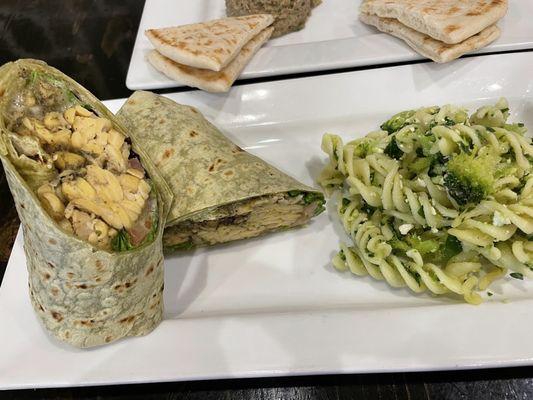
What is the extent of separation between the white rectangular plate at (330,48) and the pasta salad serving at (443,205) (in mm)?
603

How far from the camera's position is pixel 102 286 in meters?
1.97

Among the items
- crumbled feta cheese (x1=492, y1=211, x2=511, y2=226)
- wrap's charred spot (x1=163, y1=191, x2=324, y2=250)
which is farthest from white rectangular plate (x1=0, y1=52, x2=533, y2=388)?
crumbled feta cheese (x1=492, y1=211, x2=511, y2=226)

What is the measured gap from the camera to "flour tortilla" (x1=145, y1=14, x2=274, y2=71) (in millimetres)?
2848

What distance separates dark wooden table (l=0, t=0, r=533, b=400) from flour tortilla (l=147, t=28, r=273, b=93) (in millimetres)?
538

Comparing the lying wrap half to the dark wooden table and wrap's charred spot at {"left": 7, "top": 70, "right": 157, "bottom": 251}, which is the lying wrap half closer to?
wrap's charred spot at {"left": 7, "top": 70, "right": 157, "bottom": 251}

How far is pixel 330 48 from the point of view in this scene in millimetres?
3041

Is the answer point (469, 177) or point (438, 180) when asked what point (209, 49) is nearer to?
point (438, 180)

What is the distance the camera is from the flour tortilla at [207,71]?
2867mm

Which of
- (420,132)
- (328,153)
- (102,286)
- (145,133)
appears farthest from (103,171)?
(420,132)

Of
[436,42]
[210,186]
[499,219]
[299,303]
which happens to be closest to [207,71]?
[210,186]

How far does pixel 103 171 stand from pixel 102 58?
2.05 m

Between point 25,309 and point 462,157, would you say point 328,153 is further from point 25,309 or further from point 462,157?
point 25,309

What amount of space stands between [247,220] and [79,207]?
0.79 meters

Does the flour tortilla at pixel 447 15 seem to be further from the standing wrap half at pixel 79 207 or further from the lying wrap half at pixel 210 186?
the standing wrap half at pixel 79 207
